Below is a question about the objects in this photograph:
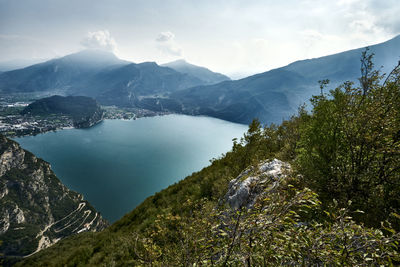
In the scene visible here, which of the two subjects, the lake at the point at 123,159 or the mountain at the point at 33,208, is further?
the lake at the point at 123,159

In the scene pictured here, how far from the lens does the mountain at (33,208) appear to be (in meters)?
72.8

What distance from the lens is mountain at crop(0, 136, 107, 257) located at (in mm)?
72812

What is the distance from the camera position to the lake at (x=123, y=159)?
278 feet

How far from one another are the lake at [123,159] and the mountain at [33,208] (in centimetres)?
563

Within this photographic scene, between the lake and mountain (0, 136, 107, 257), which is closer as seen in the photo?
mountain (0, 136, 107, 257)

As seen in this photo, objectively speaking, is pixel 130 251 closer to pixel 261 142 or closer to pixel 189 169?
pixel 261 142

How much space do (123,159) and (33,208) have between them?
4995 centimetres

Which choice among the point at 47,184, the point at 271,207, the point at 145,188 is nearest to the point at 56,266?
the point at 271,207

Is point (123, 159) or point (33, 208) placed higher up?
point (123, 159)

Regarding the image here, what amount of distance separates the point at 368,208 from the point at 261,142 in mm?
8793

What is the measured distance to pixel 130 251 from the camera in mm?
8742

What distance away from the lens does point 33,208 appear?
298ft

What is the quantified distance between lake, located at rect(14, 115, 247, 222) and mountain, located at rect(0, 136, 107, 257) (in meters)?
5.63

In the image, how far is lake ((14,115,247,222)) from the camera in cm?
8488
